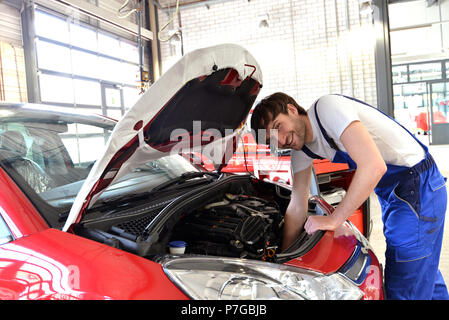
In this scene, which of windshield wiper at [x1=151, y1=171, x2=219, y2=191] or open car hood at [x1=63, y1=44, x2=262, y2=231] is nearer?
open car hood at [x1=63, y1=44, x2=262, y2=231]

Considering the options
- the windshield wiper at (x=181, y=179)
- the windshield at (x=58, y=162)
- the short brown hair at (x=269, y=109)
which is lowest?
the windshield wiper at (x=181, y=179)

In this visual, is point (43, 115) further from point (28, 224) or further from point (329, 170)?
point (329, 170)

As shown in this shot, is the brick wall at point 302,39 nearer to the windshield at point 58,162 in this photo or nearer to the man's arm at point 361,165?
the windshield at point 58,162

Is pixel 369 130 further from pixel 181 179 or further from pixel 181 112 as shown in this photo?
pixel 181 179

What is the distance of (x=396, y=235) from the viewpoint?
153 cm

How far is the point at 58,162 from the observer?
63.9 inches

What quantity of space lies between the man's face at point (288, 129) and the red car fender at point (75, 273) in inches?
27.0

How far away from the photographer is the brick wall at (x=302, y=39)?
869 cm

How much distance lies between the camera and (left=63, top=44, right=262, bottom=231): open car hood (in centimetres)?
114

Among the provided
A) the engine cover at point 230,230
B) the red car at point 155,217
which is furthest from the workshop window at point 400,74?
the engine cover at point 230,230

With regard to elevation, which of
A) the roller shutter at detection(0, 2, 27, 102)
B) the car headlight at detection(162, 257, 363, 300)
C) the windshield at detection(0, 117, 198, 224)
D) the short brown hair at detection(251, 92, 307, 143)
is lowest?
the car headlight at detection(162, 257, 363, 300)

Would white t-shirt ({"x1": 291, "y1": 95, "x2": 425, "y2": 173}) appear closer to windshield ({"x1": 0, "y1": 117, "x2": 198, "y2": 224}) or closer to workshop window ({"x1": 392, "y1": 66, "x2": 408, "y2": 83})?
windshield ({"x1": 0, "y1": 117, "x2": 198, "y2": 224})

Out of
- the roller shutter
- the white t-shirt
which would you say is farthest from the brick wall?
the white t-shirt

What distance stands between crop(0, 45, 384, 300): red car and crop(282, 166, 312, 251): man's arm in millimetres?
57
